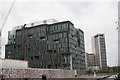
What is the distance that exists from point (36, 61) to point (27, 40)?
13620 millimetres

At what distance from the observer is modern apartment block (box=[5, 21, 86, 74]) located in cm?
9350

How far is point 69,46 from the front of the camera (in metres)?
95.4

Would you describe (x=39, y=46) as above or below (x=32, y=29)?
below

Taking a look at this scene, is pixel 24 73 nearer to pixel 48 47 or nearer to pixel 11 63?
pixel 11 63

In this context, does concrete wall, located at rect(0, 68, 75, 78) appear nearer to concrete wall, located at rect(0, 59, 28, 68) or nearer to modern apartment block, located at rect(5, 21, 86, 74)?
concrete wall, located at rect(0, 59, 28, 68)

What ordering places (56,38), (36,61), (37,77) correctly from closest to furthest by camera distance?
(37,77) < (36,61) < (56,38)

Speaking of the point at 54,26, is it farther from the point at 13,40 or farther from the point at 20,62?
the point at 20,62

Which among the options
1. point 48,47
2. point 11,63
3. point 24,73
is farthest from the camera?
point 48,47

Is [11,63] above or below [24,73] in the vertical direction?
above

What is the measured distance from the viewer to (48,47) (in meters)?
99.8

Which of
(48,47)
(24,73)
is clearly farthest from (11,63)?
(48,47)

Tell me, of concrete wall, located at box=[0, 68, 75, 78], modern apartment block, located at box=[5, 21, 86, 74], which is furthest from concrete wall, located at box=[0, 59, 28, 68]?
modern apartment block, located at box=[5, 21, 86, 74]

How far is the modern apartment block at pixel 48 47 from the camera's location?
307 ft

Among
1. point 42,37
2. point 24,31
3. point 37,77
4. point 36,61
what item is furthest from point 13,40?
point 37,77
